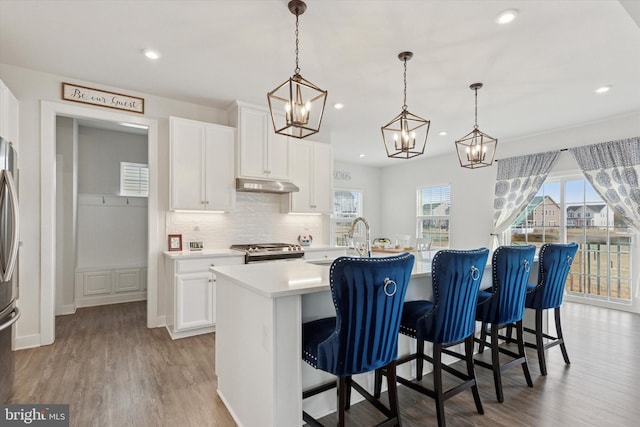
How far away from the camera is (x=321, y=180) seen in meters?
4.95

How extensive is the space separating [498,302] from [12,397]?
11.5ft

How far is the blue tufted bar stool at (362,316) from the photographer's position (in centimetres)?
148

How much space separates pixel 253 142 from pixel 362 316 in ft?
10.7

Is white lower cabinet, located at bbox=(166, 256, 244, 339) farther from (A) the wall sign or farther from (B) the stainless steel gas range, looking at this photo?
(A) the wall sign

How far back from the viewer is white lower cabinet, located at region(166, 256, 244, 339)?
3.50 m

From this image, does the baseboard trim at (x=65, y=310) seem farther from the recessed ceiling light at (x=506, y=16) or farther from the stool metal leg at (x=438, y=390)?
the recessed ceiling light at (x=506, y=16)

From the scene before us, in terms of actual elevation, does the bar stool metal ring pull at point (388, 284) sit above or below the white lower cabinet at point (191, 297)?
above

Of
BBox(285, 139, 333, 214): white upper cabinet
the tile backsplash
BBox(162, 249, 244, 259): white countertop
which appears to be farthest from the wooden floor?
BBox(285, 139, 333, 214): white upper cabinet

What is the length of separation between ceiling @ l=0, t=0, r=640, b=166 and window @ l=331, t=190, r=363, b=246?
3.84 m

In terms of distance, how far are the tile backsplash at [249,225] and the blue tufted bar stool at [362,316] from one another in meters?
2.98

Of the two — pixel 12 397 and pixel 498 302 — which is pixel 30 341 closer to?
pixel 12 397

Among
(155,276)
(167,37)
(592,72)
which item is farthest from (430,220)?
(167,37)

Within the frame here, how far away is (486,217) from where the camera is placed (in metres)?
6.14

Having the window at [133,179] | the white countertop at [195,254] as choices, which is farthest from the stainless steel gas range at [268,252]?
the window at [133,179]
